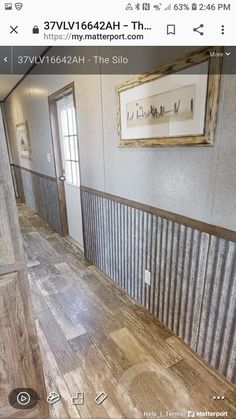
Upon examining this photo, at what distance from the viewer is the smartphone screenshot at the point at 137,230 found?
38.9 inches

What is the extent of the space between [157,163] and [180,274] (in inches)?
27.5

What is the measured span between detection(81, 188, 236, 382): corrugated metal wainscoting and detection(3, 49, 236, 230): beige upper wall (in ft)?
0.44

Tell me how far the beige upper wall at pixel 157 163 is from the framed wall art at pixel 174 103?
0.05 meters

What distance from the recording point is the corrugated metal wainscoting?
122 cm

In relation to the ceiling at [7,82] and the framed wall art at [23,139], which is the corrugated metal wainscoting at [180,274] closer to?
the framed wall art at [23,139]

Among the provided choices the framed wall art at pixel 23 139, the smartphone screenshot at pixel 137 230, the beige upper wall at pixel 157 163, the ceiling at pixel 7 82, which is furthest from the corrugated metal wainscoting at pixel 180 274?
the ceiling at pixel 7 82

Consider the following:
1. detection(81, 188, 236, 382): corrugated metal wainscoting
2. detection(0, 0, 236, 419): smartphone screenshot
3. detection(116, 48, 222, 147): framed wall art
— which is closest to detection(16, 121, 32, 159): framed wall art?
detection(0, 0, 236, 419): smartphone screenshot

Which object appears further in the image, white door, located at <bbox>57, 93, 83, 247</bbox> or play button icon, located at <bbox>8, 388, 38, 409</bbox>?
white door, located at <bbox>57, 93, 83, 247</bbox>

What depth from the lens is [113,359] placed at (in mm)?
1443

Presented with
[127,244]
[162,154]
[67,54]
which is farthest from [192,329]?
[67,54]
